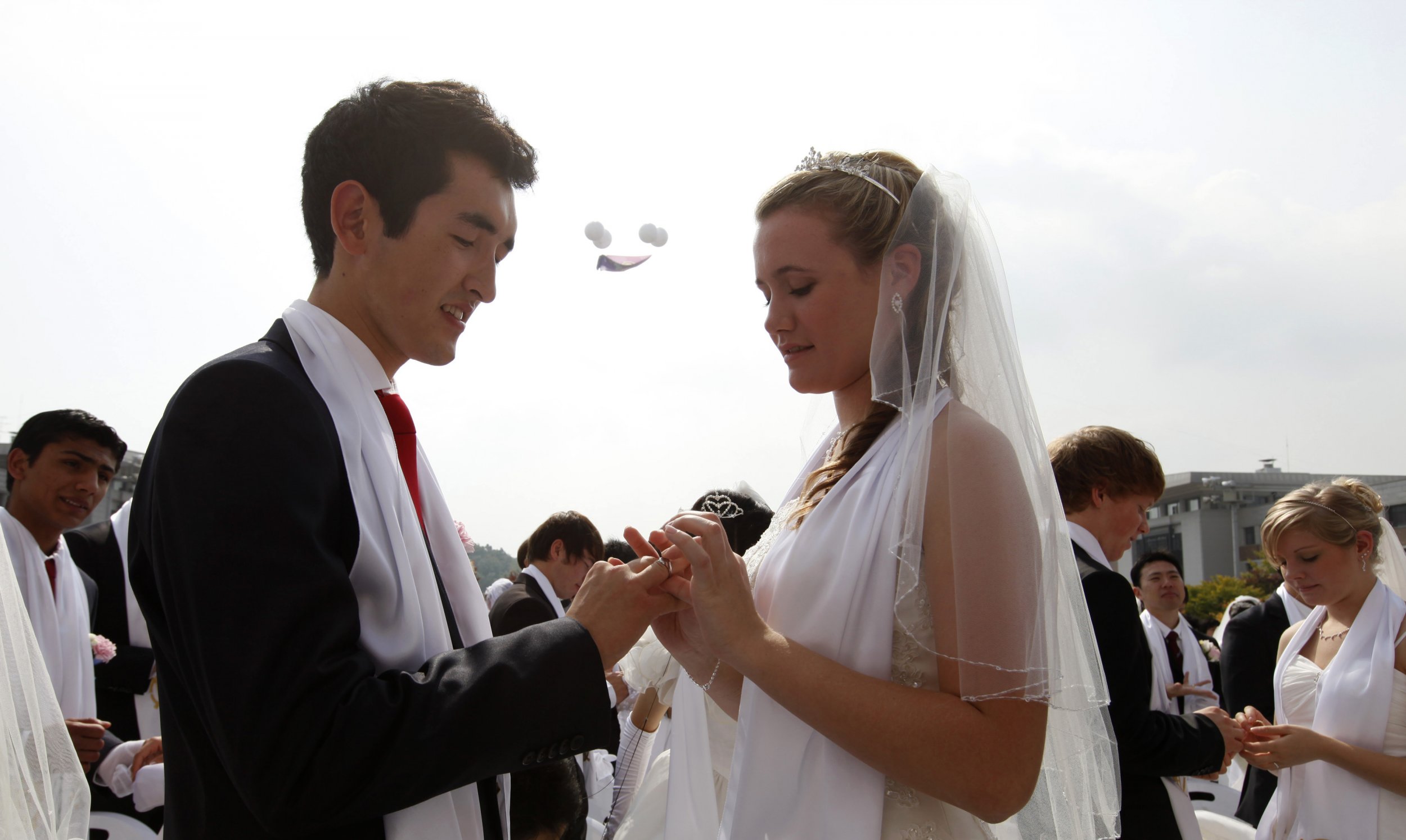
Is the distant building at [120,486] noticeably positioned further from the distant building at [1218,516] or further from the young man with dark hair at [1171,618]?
the distant building at [1218,516]

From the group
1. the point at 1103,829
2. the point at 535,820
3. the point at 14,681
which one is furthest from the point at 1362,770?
the point at 14,681

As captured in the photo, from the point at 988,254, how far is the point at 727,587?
1.13 metres

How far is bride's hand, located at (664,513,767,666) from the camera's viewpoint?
6.35 ft

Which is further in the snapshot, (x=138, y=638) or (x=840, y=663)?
(x=138, y=638)

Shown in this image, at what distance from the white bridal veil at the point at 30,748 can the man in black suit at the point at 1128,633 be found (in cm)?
312

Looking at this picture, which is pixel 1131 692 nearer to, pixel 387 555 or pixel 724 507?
pixel 724 507

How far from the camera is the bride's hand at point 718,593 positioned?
194 cm

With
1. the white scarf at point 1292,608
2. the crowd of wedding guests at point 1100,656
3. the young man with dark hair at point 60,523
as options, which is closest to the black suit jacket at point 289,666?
the crowd of wedding guests at point 1100,656

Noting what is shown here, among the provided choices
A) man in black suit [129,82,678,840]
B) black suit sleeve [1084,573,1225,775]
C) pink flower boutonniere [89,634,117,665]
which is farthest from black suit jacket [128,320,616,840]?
pink flower boutonniere [89,634,117,665]

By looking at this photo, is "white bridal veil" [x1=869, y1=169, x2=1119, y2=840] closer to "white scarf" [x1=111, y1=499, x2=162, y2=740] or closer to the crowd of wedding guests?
the crowd of wedding guests

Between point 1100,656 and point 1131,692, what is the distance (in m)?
0.47

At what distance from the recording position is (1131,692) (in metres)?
3.40

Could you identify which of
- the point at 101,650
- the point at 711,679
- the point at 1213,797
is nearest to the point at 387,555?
the point at 711,679

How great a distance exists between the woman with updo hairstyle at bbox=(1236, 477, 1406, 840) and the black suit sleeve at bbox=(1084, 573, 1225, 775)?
89 cm
